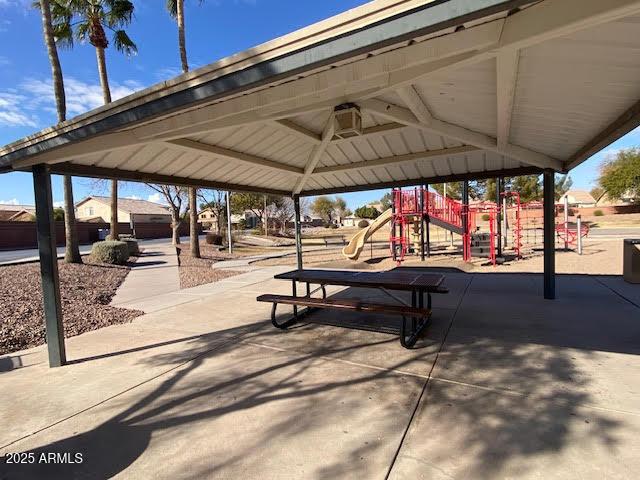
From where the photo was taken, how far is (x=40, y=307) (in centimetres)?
658

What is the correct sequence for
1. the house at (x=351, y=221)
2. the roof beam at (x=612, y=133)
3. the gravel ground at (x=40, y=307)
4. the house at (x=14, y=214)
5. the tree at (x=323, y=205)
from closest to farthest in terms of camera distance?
the roof beam at (x=612, y=133), the gravel ground at (x=40, y=307), the house at (x=14, y=214), the house at (x=351, y=221), the tree at (x=323, y=205)

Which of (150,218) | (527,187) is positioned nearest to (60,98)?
(527,187)

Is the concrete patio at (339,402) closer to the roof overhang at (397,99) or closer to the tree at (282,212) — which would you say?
the roof overhang at (397,99)

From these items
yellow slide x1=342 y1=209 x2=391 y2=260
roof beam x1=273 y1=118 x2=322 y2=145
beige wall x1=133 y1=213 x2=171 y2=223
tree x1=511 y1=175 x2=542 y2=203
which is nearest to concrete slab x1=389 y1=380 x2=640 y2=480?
roof beam x1=273 y1=118 x2=322 y2=145

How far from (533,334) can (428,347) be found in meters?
1.52

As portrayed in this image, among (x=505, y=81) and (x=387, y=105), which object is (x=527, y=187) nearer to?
(x=387, y=105)

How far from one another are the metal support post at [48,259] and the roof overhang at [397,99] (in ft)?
0.79

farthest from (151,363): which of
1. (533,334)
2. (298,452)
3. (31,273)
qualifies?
(31,273)

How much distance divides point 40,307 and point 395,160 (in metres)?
7.31

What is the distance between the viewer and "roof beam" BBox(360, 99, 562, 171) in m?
4.23

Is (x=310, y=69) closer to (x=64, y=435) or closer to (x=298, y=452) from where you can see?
(x=298, y=452)

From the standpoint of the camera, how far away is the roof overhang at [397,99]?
6.24 feet

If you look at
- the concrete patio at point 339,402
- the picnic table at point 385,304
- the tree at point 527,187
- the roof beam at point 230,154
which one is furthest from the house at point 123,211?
the concrete patio at point 339,402

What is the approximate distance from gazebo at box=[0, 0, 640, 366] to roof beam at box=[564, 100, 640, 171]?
0.07 feet
